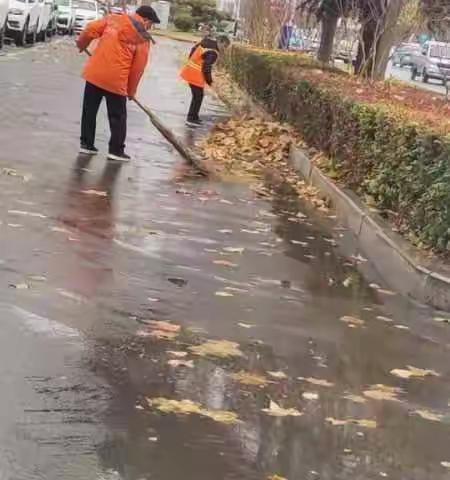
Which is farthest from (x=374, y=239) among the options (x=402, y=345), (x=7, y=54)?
(x=7, y=54)

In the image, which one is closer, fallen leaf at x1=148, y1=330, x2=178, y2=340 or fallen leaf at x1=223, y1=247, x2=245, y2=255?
fallen leaf at x1=148, y1=330, x2=178, y2=340

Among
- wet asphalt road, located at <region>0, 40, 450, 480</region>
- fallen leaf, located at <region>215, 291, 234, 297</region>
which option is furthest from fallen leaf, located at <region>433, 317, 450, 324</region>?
fallen leaf, located at <region>215, 291, 234, 297</region>

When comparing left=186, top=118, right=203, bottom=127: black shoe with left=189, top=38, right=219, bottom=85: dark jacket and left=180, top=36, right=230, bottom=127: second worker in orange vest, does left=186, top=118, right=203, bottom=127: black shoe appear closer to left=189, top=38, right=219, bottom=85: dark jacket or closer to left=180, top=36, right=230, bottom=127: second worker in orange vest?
left=180, top=36, right=230, bottom=127: second worker in orange vest

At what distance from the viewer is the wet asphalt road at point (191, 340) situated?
428cm

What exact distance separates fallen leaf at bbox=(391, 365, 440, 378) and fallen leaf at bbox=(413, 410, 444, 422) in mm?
532

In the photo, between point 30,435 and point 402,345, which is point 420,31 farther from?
point 30,435

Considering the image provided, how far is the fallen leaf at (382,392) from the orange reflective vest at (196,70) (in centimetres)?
1267

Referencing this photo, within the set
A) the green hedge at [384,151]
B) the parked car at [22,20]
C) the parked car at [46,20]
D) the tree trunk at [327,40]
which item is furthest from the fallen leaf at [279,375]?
the parked car at [46,20]

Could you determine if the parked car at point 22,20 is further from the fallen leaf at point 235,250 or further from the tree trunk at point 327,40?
the fallen leaf at point 235,250

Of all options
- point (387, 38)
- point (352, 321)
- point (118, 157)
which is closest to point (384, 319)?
point (352, 321)

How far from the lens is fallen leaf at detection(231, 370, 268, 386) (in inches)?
206

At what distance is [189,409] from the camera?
4727 mm

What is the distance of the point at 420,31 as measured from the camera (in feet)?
72.2

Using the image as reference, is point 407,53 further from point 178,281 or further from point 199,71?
point 178,281
